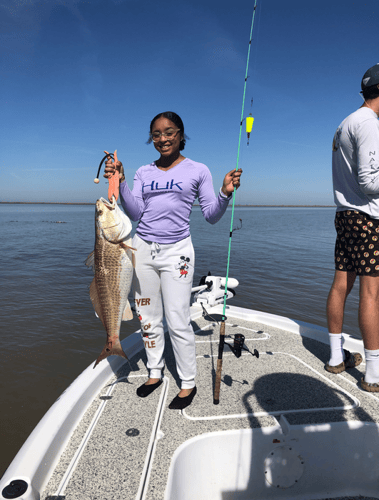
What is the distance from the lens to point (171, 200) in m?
2.32

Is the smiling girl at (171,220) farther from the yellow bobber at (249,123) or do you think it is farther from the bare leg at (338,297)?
the bare leg at (338,297)

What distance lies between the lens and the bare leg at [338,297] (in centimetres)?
280

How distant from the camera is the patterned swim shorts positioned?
8.20 feet

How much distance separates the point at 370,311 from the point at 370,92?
1.95 m

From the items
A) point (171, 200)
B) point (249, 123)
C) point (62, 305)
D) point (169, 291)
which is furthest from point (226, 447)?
point (62, 305)

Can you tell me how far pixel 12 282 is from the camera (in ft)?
30.6

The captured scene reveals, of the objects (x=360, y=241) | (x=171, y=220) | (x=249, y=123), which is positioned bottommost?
(x=360, y=241)

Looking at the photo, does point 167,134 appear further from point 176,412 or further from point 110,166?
point 176,412

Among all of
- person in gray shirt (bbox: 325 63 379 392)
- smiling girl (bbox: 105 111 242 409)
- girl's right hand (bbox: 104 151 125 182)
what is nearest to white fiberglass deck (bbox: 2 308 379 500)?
smiling girl (bbox: 105 111 242 409)

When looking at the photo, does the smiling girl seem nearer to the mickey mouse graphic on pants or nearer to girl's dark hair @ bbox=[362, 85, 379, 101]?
the mickey mouse graphic on pants

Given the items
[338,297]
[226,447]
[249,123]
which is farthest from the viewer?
[249,123]

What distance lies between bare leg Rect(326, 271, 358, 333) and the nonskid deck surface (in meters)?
0.53

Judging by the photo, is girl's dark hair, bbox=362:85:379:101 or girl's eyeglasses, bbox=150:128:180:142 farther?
girl's dark hair, bbox=362:85:379:101

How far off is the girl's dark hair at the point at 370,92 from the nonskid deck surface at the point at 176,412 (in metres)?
2.65
